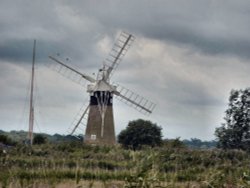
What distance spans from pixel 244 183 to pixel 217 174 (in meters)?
1.07

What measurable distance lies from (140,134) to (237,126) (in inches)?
382

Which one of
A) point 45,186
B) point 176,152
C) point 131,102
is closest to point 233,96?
point 131,102

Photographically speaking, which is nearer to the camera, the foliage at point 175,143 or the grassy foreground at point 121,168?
the grassy foreground at point 121,168

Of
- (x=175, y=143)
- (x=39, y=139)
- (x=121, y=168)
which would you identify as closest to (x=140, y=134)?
(x=175, y=143)

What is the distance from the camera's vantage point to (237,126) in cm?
6000

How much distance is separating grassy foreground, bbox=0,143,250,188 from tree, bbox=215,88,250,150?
41.6 ft

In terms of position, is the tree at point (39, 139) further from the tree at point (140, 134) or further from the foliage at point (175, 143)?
the foliage at point (175, 143)

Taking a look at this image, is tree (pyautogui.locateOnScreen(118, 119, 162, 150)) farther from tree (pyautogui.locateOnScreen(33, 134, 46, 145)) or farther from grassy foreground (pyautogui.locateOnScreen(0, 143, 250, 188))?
grassy foreground (pyautogui.locateOnScreen(0, 143, 250, 188))

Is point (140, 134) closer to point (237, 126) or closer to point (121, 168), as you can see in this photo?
point (237, 126)

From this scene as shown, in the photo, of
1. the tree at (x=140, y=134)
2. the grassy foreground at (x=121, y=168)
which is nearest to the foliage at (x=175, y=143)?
the tree at (x=140, y=134)

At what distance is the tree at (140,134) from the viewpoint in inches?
2466

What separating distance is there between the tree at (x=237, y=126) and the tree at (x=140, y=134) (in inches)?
270

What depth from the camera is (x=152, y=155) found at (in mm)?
11391

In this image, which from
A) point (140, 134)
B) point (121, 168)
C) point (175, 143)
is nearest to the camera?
point (121, 168)
